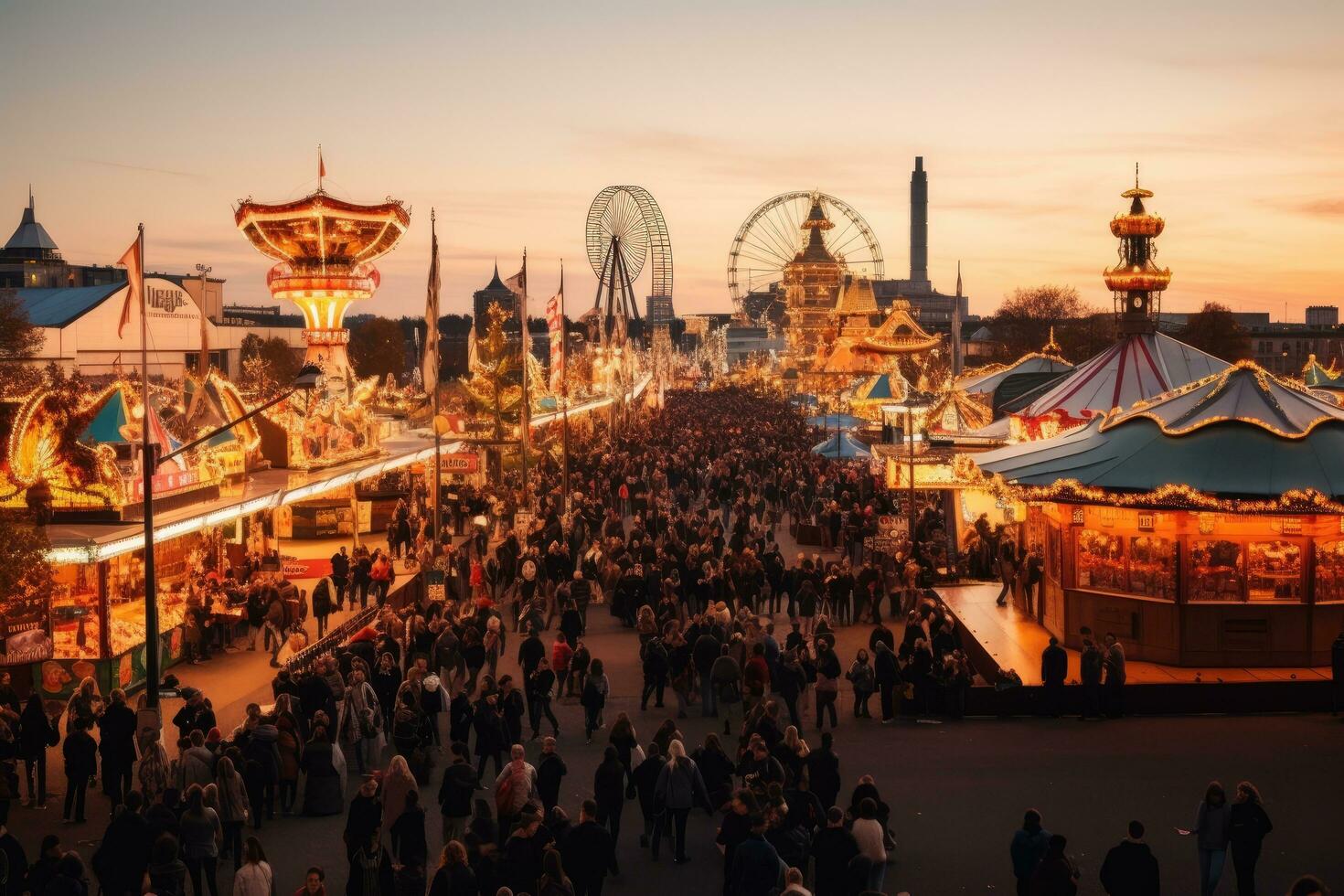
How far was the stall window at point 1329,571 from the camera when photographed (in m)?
19.2

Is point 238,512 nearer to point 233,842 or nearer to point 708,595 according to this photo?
point 708,595

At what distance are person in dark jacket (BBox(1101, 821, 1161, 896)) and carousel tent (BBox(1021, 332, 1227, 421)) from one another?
853 inches

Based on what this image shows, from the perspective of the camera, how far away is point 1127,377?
103 ft

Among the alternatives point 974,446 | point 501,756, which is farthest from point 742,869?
point 974,446

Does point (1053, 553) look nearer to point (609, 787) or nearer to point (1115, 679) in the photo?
point (1115, 679)

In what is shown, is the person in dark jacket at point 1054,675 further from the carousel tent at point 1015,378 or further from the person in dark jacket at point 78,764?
the carousel tent at point 1015,378

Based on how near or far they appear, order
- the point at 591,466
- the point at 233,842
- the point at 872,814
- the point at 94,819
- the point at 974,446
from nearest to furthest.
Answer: the point at 872,814, the point at 233,842, the point at 94,819, the point at 974,446, the point at 591,466

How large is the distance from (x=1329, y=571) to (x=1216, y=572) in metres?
1.49

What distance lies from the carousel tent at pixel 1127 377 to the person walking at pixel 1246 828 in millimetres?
20351

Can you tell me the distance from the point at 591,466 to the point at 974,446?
47.0 ft

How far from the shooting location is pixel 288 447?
34.9 m

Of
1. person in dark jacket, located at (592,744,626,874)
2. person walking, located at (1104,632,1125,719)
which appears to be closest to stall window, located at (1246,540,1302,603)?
person walking, located at (1104,632,1125,719)

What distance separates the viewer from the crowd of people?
33.4 ft

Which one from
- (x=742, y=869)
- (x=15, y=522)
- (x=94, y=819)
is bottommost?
(x=94, y=819)
